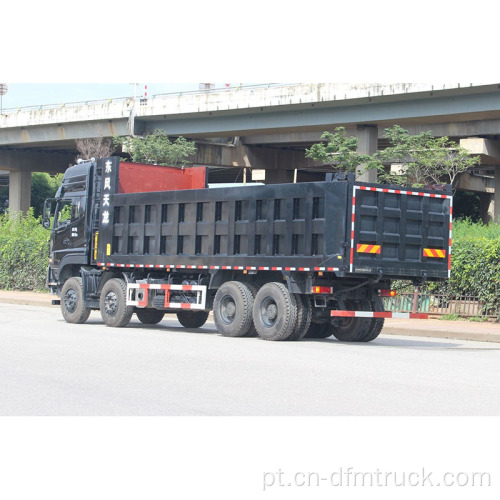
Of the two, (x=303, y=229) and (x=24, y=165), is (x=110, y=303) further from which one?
(x=24, y=165)

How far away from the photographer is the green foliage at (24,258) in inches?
1566

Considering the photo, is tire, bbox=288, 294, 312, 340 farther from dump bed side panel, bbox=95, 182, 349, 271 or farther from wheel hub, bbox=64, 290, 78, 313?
wheel hub, bbox=64, 290, 78, 313

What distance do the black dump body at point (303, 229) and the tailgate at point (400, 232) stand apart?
2 cm

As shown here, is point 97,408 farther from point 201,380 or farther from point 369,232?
point 369,232

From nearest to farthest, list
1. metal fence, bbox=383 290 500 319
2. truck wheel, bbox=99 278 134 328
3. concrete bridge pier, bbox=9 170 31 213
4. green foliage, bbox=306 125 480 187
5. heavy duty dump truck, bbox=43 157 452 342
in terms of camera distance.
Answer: heavy duty dump truck, bbox=43 157 452 342, truck wheel, bbox=99 278 134 328, metal fence, bbox=383 290 500 319, green foliage, bbox=306 125 480 187, concrete bridge pier, bbox=9 170 31 213

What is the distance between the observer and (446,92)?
127ft

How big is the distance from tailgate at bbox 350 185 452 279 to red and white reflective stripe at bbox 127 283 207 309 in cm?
398

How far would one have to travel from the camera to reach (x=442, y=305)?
1007 inches

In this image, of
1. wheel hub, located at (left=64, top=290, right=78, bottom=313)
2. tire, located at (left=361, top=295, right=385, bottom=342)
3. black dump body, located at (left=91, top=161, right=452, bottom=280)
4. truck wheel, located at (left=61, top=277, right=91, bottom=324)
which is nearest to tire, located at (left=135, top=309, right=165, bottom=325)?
truck wheel, located at (left=61, top=277, right=91, bottom=324)

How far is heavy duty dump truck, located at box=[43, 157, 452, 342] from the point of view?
54.4 feet

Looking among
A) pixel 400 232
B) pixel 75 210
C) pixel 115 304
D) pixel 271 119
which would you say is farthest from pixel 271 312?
pixel 271 119

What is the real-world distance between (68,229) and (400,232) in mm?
8786

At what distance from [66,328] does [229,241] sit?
423 cm
